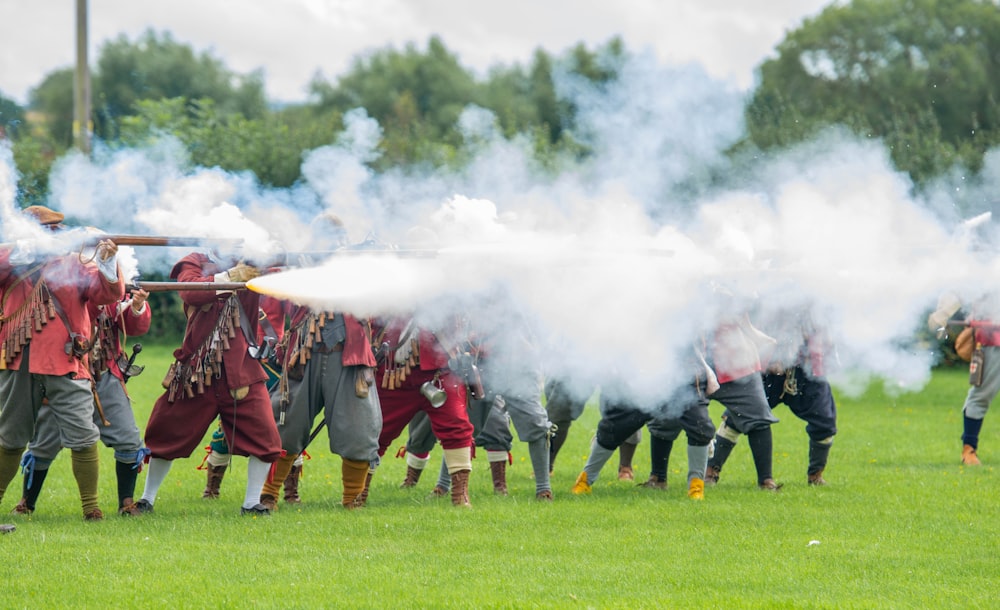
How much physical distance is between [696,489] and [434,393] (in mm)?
2183

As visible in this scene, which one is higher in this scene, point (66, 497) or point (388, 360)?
point (388, 360)

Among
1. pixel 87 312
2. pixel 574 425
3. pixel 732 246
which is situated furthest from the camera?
pixel 574 425

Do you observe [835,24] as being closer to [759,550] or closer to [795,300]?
[795,300]

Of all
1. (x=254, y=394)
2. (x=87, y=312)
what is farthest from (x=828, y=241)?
(x=87, y=312)

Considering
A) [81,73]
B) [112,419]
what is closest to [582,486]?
[112,419]

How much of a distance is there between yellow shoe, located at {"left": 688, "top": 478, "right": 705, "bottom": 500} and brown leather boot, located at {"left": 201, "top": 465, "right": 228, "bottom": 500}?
11.5 ft

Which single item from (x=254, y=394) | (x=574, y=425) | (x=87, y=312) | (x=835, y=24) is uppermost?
(x=835, y=24)

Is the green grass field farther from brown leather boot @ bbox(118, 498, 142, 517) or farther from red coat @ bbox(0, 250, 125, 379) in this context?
red coat @ bbox(0, 250, 125, 379)

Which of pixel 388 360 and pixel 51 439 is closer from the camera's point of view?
pixel 51 439

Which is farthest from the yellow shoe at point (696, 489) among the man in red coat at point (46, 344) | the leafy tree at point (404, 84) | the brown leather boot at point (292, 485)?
the leafy tree at point (404, 84)

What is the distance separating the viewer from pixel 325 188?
10117 mm

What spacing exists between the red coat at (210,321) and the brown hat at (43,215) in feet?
2.98

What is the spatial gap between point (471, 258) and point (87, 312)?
8.74ft

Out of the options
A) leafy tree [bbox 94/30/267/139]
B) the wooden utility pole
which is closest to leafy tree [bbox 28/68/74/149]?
leafy tree [bbox 94/30/267/139]
